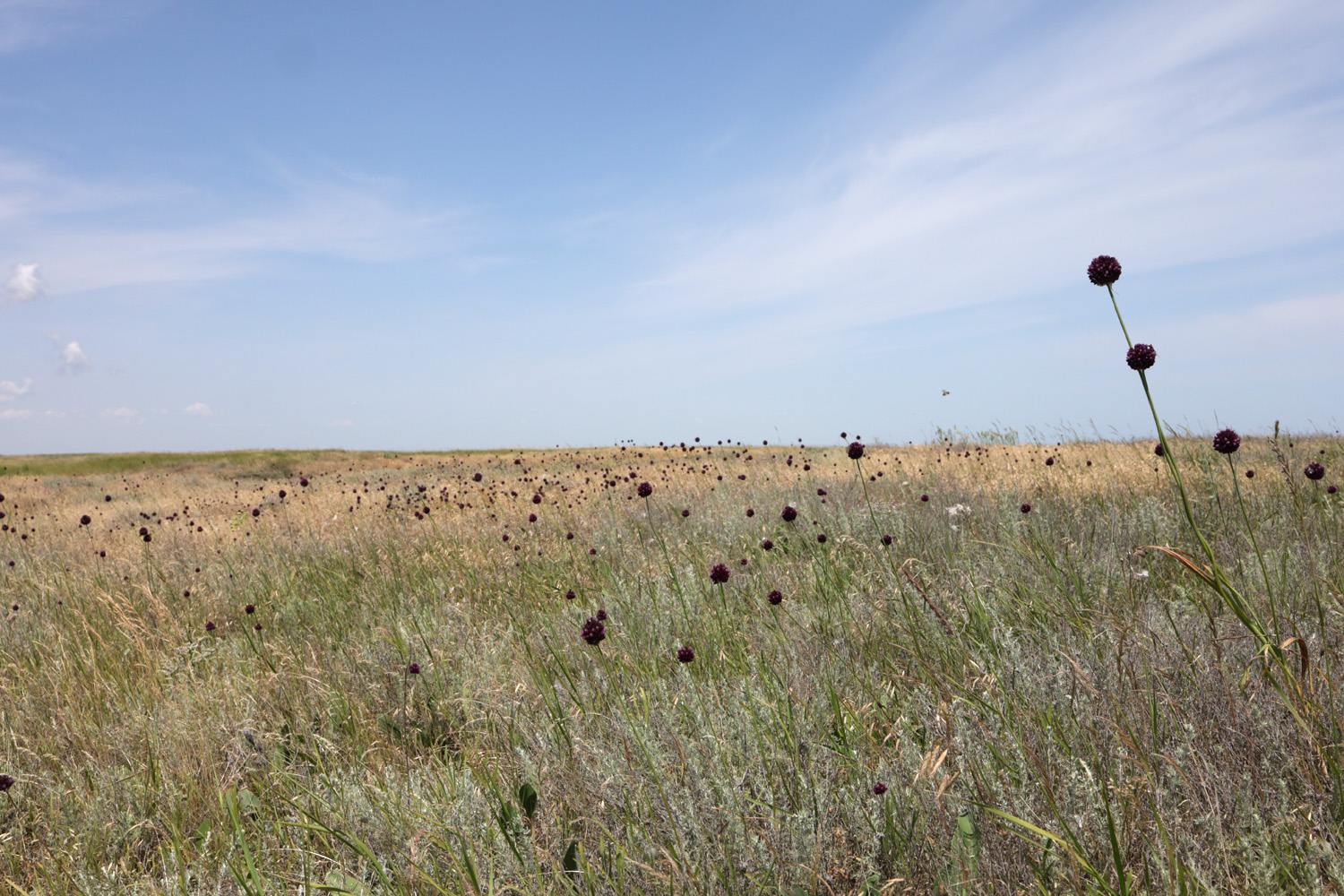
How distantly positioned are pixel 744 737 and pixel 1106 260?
193 centimetres

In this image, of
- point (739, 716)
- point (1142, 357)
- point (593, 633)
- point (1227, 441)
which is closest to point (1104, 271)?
point (1142, 357)

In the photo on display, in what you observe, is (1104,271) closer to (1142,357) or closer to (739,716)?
(1142,357)

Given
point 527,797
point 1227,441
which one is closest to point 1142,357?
point 1227,441

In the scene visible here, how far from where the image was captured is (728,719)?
8.21 ft

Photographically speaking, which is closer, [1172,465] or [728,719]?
[1172,465]

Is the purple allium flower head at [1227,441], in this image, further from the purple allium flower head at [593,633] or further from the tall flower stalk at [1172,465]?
the purple allium flower head at [593,633]

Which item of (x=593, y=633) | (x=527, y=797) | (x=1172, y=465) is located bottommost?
(x=527, y=797)

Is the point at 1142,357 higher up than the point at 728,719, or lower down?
higher up

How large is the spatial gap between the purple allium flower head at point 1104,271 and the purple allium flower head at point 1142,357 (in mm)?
246

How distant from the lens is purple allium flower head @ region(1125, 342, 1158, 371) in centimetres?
186

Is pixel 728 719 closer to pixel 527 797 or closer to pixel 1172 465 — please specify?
pixel 527 797

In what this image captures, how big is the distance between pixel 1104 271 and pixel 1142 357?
327mm

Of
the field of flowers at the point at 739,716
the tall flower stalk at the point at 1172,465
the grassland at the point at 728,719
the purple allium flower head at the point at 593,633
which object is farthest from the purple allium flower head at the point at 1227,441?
the purple allium flower head at the point at 593,633

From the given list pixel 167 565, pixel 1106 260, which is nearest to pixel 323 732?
pixel 1106 260
